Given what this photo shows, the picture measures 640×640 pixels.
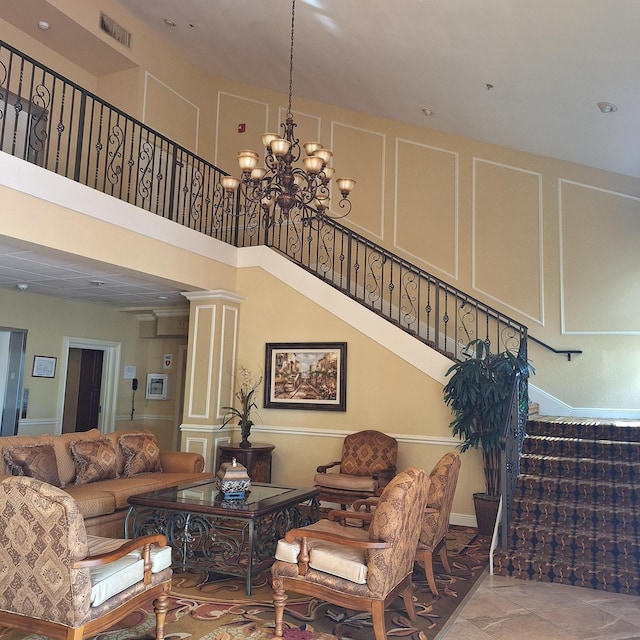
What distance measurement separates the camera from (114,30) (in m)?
7.85

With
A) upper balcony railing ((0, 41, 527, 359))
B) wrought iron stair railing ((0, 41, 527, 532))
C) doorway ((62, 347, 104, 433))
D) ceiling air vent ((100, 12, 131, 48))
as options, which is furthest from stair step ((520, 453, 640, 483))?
ceiling air vent ((100, 12, 131, 48))

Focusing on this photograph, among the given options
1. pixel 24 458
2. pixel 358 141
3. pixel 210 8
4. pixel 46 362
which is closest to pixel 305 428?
pixel 24 458

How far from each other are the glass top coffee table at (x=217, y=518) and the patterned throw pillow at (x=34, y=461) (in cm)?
78

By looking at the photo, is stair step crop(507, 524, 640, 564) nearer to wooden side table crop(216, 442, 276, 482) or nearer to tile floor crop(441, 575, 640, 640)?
tile floor crop(441, 575, 640, 640)

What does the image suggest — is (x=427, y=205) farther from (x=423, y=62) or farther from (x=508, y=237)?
(x=423, y=62)

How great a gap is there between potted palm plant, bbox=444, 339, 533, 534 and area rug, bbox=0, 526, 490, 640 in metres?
1.42

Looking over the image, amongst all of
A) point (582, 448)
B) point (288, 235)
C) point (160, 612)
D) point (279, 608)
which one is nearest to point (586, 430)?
point (582, 448)

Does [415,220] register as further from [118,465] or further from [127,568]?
[127,568]

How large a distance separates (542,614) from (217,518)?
2.32 m

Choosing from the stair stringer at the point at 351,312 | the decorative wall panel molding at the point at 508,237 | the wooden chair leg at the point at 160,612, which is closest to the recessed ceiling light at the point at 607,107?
the decorative wall panel molding at the point at 508,237

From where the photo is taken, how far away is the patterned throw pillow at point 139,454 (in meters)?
5.75

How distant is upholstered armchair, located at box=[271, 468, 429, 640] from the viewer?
10.1 feet

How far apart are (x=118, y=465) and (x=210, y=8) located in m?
5.62

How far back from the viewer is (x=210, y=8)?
23.8ft
